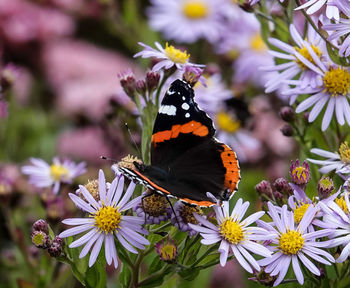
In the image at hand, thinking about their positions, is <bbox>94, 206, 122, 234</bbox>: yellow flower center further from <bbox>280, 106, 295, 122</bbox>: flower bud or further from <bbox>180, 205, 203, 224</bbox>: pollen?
<bbox>280, 106, 295, 122</bbox>: flower bud

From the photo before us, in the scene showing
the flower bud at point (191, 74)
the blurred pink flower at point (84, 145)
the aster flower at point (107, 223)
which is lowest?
the blurred pink flower at point (84, 145)

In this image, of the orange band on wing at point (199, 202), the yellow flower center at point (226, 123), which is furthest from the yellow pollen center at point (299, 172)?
the yellow flower center at point (226, 123)

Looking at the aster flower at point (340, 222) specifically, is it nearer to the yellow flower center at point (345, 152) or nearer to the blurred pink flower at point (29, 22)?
the yellow flower center at point (345, 152)

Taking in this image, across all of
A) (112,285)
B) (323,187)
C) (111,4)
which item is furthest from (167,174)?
(111,4)

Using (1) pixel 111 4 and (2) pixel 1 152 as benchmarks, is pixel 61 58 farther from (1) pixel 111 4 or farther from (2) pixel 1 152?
(2) pixel 1 152

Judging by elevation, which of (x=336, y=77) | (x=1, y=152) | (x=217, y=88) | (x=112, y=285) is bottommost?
(x=112, y=285)

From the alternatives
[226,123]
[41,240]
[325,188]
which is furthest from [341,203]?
[226,123]

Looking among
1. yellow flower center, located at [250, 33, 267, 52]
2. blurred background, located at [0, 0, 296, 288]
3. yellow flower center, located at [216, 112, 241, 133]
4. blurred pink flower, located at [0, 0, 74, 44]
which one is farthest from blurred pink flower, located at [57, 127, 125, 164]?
yellow flower center, located at [250, 33, 267, 52]
